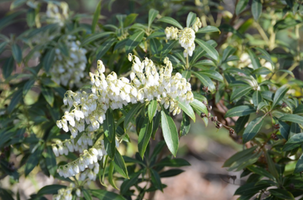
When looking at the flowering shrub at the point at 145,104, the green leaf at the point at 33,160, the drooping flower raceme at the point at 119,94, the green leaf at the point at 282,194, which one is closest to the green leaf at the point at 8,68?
the flowering shrub at the point at 145,104

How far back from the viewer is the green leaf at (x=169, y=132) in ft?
3.17

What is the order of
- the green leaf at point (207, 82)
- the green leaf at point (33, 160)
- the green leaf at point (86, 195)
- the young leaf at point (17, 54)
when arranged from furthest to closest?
the young leaf at point (17, 54)
the green leaf at point (33, 160)
the green leaf at point (86, 195)
the green leaf at point (207, 82)

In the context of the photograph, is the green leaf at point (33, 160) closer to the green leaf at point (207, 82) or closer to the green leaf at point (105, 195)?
the green leaf at point (105, 195)

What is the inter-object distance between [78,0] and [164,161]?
3.20 metres

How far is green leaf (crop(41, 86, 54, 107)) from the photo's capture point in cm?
141

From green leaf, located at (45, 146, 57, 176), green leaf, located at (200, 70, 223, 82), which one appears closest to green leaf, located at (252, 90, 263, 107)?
green leaf, located at (200, 70, 223, 82)

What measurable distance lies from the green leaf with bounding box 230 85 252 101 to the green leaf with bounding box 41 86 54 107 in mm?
800

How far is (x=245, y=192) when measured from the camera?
125 centimetres

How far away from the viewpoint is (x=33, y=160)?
134 centimetres

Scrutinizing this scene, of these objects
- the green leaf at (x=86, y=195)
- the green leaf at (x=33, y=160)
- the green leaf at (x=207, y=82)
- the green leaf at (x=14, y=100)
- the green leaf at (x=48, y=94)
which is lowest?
the green leaf at (x=86, y=195)

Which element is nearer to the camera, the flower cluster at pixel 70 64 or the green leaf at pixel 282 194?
the green leaf at pixel 282 194

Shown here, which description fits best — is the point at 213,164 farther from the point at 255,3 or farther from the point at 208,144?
the point at 255,3

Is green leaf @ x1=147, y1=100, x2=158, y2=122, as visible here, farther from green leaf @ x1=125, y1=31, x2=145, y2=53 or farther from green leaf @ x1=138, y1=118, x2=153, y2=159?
green leaf @ x1=125, y1=31, x2=145, y2=53

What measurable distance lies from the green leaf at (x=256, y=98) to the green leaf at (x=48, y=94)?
2.87 feet
